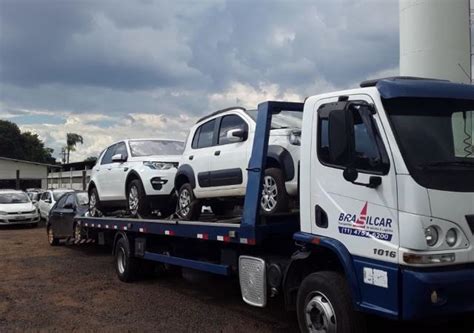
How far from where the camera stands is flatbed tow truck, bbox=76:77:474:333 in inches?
172

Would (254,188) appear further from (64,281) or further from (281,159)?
(64,281)

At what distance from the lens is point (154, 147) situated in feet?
35.2

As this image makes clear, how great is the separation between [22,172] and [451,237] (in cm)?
5807

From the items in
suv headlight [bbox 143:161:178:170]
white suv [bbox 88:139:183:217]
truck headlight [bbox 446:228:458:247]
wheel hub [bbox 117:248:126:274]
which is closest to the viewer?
truck headlight [bbox 446:228:458:247]

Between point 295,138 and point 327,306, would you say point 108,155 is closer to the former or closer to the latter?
point 295,138

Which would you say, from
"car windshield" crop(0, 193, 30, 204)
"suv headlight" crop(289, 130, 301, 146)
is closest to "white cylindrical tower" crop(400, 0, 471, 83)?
"suv headlight" crop(289, 130, 301, 146)

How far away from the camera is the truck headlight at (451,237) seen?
14.5 feet

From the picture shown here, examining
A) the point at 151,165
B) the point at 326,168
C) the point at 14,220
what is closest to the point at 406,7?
the point at 151,165

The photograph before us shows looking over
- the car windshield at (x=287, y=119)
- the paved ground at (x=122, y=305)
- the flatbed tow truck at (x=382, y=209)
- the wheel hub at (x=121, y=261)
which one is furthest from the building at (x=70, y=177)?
the flatbed tow truck at (x=382, y=209)

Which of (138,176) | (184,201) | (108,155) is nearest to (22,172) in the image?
(108,155)

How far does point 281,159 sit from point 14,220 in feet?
63.4

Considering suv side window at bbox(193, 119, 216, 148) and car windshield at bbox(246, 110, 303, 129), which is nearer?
car windshield at bbox(246, 110, 303, 129)

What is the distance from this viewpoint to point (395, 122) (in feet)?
15.3

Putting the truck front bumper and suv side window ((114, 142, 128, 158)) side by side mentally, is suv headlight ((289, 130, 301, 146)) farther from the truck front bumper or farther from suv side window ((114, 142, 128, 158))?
suv side window ((114, 142, 128, 158))
